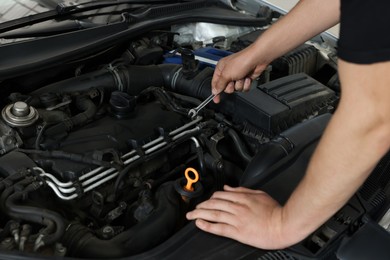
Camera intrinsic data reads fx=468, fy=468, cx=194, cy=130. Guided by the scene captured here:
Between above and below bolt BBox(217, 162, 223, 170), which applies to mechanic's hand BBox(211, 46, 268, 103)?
above

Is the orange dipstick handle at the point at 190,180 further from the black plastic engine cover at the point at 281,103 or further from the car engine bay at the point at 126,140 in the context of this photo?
the black plastic engine cover at the point at 281,103

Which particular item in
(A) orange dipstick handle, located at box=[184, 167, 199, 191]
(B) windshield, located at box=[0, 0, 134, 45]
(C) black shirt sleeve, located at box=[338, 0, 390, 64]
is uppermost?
(C) black shirt sleeve, located at box=[338, 0, 390, 64]

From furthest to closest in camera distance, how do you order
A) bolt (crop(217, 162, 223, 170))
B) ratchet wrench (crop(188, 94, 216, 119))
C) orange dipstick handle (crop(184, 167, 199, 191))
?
ratchet wrench (crop(188, 94, 216, 119)) < bolt (crop(217, 162, 223, 170)) < orange dipstick handle (crop(184, 167, 199, 191))

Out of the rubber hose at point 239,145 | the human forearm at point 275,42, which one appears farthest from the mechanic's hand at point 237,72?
the rubber hose at point 239,145

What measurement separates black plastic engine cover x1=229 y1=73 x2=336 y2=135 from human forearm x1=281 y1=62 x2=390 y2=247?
1.51 ft

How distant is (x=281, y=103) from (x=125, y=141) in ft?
1.58

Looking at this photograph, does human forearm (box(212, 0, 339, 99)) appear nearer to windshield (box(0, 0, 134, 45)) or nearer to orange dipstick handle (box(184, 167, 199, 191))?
orange dipstick handle (box(184, 167, 199, 191))

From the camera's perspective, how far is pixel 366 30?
72cm

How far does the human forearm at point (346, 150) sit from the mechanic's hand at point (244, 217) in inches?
1.3

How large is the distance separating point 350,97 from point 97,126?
2.46ft

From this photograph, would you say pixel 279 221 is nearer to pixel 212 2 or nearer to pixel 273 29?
pixel 273 29

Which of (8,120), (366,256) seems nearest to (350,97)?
(366,256)

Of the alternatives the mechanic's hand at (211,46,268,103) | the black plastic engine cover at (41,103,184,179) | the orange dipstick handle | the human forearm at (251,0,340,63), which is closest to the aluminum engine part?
the black plastic engine cover at (41,103,184,179)

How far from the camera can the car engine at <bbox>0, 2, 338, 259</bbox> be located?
1.04 meters
